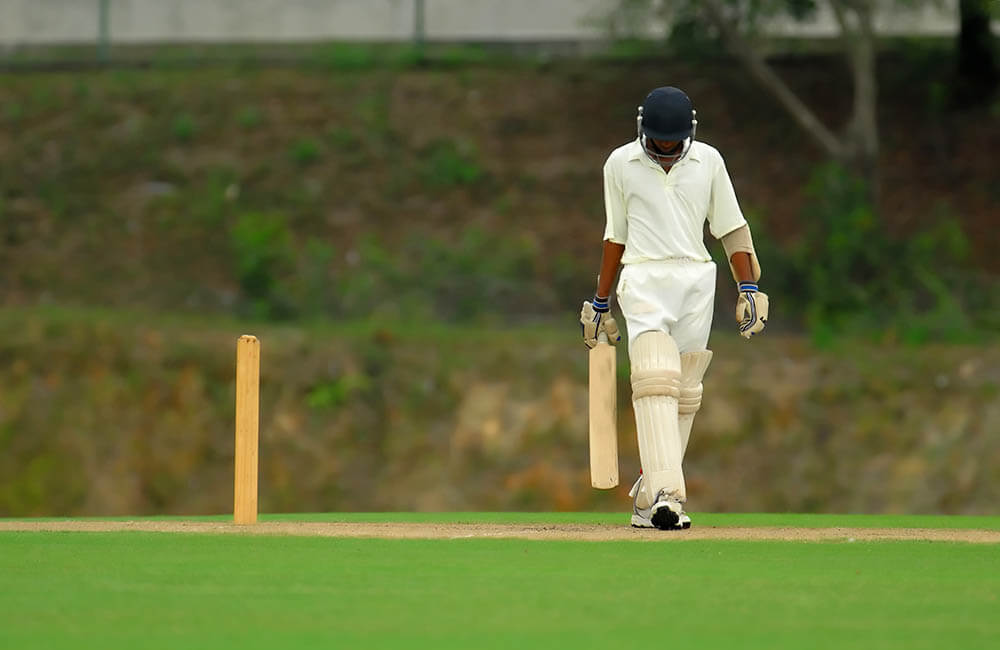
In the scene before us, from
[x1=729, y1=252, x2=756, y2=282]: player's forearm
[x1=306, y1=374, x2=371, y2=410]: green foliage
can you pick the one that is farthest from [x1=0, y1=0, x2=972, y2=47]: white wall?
[x1=729, y1=252, x2=756, y2=282]: player's forearm

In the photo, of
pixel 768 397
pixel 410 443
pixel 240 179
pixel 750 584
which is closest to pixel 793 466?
pixel 768 397

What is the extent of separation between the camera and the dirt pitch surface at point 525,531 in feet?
30.0

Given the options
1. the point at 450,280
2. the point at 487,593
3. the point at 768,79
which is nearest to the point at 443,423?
the point at 450,280

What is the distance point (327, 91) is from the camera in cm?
2636

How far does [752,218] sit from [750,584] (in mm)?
15457

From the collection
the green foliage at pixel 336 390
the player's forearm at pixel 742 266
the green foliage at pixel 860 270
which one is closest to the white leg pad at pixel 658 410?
the player's forearm at pixel 742 266

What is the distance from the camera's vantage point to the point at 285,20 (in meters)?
27.2

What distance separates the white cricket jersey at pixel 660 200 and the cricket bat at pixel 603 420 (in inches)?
23.3

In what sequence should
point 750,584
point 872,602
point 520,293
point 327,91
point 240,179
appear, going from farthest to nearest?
point 327,91
point 240,179
point 520,293
point 750,584
point 872,602

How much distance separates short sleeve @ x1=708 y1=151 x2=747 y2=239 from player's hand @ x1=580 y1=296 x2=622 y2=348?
779 millimetres

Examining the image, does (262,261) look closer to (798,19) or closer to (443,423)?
(443,423)

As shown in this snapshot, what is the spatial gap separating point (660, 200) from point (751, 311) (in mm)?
864

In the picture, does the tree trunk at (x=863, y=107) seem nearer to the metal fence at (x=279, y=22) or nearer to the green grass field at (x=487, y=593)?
the metal fence at (x=279, y=22)

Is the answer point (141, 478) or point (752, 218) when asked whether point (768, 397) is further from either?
point (141, 478)
